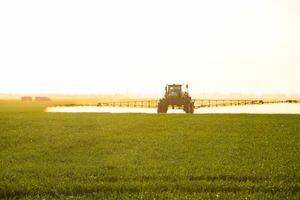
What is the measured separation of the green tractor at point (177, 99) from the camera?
6406cm

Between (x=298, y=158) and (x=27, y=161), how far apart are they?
11.5 metres

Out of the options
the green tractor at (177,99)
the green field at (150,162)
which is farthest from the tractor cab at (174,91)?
the green field at (150,162)

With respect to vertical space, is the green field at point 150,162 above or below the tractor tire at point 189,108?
below

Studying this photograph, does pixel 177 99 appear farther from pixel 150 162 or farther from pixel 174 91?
pixel 150 162

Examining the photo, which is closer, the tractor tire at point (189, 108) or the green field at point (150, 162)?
the green field at point (150, 162)

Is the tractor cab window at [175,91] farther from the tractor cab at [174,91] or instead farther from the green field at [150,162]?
the green field at [150,162]

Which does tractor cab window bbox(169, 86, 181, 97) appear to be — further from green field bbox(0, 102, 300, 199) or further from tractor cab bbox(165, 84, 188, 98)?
green field bbox(0, 102, 300, 199)

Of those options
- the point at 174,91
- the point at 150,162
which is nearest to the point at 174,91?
the point at 174,91

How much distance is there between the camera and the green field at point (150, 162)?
48.4 ft

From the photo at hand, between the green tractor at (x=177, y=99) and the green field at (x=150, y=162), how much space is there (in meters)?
29.1

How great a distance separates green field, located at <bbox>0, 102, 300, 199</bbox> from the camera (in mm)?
14750

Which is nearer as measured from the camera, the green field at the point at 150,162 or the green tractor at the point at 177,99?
the green field at the point at 150,162

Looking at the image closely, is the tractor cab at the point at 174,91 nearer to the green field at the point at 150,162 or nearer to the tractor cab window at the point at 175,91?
the tractor cab window at the point at 175,91

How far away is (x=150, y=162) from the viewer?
65.1ft
